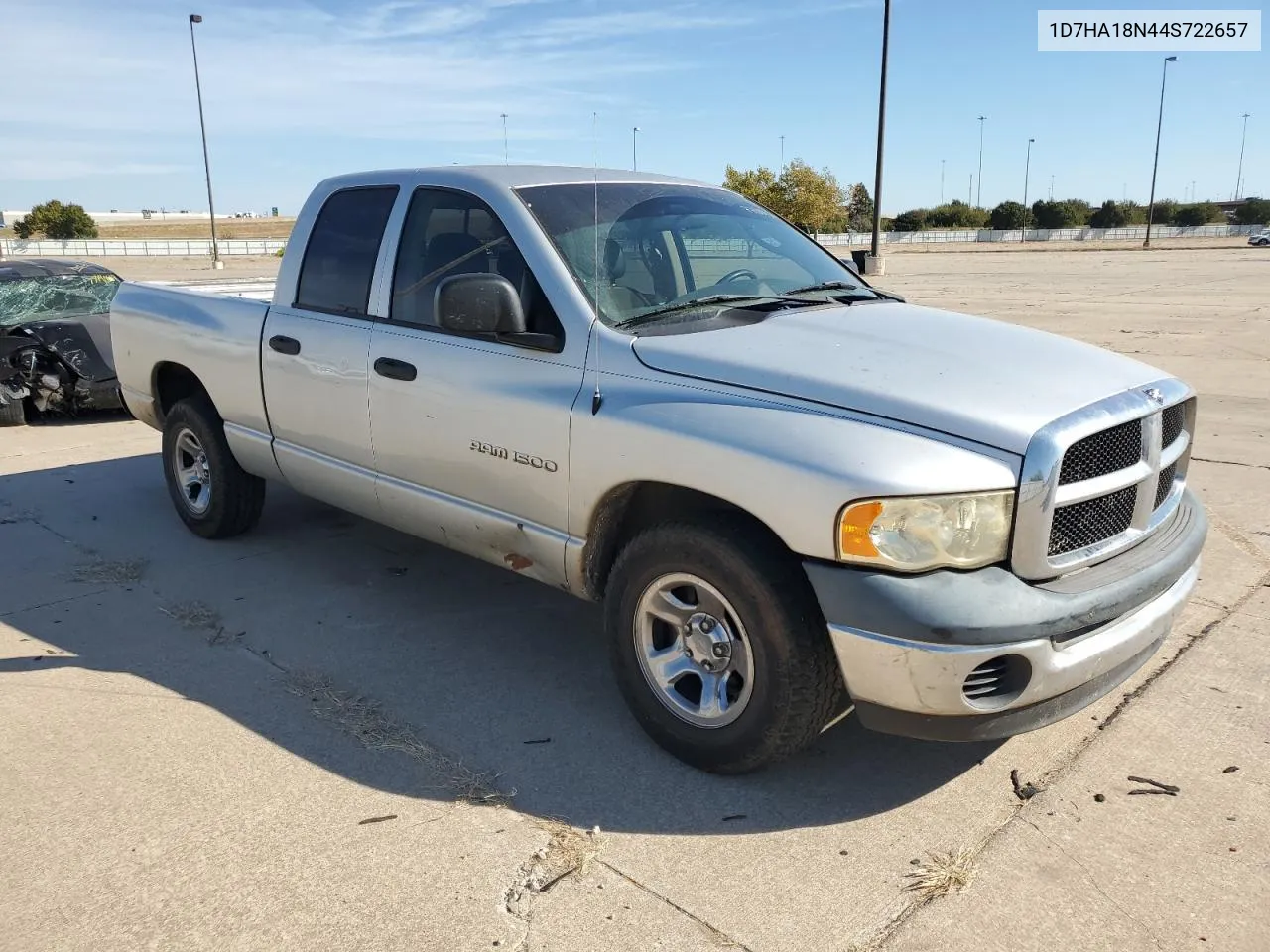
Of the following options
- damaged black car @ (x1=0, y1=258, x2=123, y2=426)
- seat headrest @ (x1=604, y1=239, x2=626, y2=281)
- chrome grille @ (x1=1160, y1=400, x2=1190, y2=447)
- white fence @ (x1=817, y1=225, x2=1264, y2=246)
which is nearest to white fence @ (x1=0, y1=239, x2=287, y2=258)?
white fence @ (x1=817, y1=225, x2=1264, y2=246)

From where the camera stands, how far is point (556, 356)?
358 cm

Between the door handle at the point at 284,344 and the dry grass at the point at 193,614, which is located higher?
the door handle at the point at 284,344

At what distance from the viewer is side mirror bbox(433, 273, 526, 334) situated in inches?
140

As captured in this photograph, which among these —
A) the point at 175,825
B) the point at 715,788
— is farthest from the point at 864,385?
the point at 175,825

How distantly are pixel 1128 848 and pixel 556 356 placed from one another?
235 centimetres

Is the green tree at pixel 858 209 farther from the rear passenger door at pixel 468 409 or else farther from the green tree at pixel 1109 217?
the rear passenger door at pixel 468 409

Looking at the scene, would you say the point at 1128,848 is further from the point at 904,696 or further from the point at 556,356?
the point at 556,356

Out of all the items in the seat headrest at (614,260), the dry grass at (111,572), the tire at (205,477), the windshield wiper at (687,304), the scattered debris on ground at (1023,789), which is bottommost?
the scattered debris on ground at (1023,789)

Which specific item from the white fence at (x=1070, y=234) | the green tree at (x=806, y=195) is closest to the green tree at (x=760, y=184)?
the green tree at (x=806, y=195)

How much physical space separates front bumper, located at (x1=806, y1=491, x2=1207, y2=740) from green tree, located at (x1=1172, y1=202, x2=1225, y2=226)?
9904cm

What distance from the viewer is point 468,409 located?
3863 millimetres

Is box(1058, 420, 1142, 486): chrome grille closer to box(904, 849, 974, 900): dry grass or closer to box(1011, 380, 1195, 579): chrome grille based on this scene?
box(1011, 380, 1195, 579): chrome grille

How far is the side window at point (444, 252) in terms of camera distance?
3.88m

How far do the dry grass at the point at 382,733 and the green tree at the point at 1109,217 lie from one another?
9744cm
